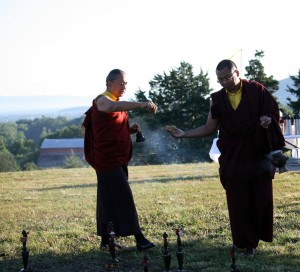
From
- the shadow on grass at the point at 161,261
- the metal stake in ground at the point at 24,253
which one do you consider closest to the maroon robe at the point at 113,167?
the shadow on grass at the point at 161,261

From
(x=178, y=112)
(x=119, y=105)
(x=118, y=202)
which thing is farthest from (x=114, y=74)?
(x=178, y=112)

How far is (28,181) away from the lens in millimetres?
15125

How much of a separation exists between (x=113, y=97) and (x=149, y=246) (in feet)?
5.57

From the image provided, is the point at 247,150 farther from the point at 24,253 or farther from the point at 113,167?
the point at 24,253

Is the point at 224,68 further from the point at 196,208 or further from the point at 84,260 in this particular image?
the point at 196,208

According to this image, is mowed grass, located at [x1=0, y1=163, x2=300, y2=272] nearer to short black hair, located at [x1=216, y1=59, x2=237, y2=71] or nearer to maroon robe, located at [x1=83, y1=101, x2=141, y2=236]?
maroon robe, located at [x1=83, y1=101, x2=141, y2=236]

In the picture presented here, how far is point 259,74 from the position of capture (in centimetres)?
4028

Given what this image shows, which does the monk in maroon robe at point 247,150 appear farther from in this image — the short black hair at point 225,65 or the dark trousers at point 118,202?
the dark trousers at point 118,202

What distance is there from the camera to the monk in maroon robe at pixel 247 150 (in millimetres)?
5824

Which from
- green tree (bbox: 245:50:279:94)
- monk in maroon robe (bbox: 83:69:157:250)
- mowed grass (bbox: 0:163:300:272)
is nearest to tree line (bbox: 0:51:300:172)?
green tree (bbox: 245:50:279:94)

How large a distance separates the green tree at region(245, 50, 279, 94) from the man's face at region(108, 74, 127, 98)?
34.7 m

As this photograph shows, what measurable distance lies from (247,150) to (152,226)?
2.21m

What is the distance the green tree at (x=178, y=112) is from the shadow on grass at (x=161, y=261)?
2871cm

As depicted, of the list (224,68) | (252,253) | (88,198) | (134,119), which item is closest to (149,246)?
(252,253)
